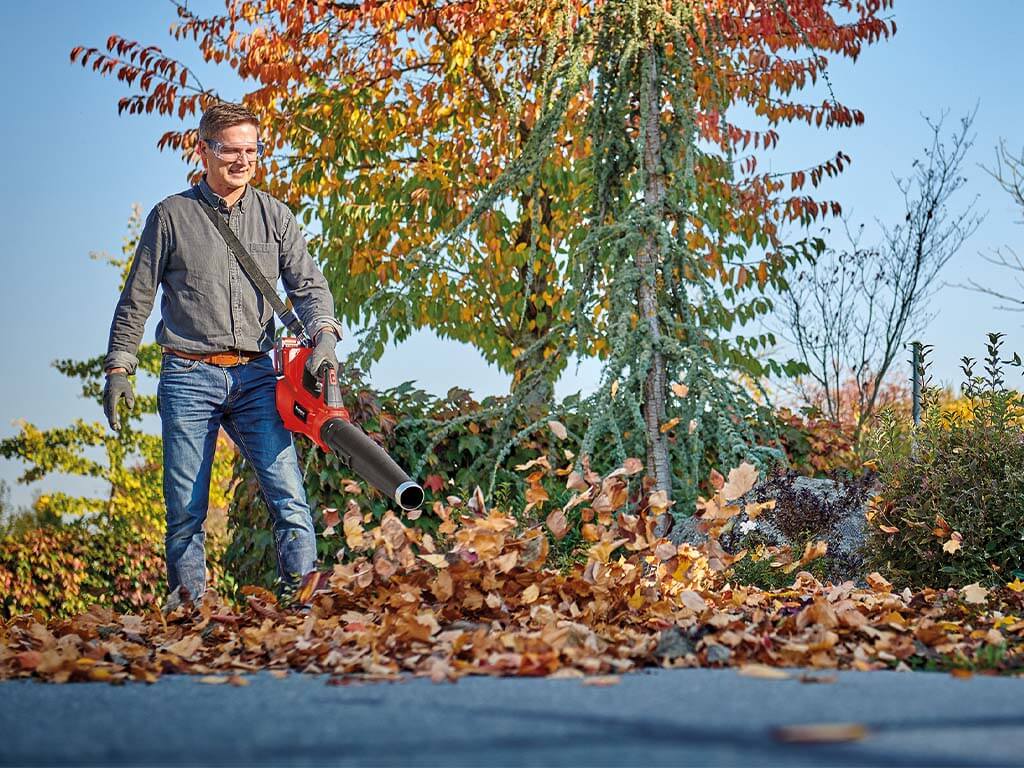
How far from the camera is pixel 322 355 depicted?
4254mm

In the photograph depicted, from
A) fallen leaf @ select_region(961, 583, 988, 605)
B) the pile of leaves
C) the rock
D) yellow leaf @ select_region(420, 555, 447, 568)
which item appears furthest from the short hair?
fallen leaf @ select_region(961, 583, 988, 605)

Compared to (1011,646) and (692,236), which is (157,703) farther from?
(692,236)

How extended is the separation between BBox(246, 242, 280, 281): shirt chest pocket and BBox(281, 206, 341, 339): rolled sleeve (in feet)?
0.23

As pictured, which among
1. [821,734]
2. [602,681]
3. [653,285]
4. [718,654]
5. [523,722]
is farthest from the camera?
[653,285]

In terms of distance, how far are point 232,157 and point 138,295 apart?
0.71 meters

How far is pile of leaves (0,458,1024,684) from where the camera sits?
297cm

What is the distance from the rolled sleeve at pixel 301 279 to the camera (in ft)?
14.9

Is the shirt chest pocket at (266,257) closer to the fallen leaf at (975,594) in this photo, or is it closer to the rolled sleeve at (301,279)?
the rolled sleeve at (301,279)

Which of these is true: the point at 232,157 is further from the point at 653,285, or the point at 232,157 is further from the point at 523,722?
the point at 523,722

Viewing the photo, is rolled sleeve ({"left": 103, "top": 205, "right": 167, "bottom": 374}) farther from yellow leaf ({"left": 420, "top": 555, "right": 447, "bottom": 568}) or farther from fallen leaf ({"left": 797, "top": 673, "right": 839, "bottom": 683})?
fallen leaf ({"left": 797, "top": 673, "right": 839, "bottom": 683})

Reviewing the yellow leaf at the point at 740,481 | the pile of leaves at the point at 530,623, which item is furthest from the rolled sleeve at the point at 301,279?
the yellow leaf at the point at 740,481

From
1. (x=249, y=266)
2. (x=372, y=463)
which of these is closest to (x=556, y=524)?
(x=372, y=463)

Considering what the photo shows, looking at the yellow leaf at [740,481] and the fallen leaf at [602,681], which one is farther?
the yellow leaf at [740,481]

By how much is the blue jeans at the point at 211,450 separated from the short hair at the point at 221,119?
944 mm
